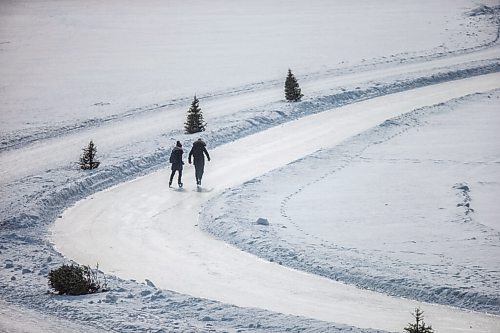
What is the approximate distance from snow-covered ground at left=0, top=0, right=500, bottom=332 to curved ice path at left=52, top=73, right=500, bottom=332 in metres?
0.14

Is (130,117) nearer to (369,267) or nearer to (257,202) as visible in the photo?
(257,202)

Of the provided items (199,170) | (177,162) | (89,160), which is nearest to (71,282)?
(177,162)

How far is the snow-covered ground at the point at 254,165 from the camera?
15.7 m

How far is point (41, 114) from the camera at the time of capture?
38.7m

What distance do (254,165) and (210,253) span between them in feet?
28.1

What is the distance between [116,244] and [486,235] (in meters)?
8.30

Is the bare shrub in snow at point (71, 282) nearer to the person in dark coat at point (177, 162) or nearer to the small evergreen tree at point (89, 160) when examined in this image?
the person in dark coat at point (177, 162)

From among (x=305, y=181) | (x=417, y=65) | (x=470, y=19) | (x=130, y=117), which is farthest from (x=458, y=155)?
(x=470, y=19)

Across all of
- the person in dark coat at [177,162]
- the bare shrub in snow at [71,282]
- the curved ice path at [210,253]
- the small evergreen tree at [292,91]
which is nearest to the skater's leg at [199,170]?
the curved ice path at [210,253]

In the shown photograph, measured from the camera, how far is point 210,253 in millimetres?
19141

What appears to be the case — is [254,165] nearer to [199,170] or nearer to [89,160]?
[199,170]

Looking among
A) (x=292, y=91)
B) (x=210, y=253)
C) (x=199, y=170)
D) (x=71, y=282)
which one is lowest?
(x=210, y=253)

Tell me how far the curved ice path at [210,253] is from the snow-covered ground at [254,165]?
14 cm

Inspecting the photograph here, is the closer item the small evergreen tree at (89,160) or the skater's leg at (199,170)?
the skater's leg at (199,170)
